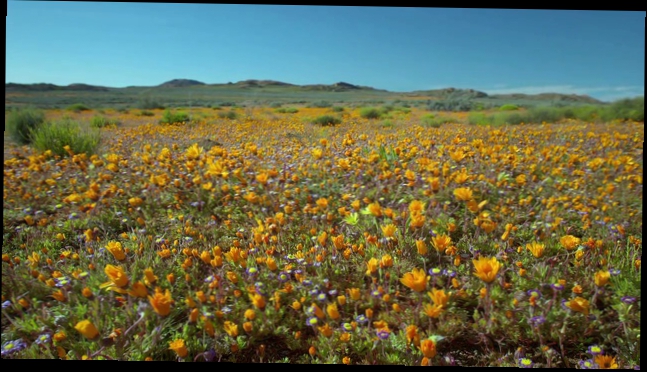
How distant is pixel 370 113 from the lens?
2680 mm

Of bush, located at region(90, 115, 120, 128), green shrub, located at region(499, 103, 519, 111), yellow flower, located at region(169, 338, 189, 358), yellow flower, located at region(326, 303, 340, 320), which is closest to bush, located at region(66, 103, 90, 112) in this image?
Answer: bush, located at region(90, 115, 120, 128)

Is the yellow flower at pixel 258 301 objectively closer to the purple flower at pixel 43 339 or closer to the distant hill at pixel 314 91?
the purple flower at pixel 43 339

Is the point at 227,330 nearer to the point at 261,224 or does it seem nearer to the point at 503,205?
the point at 261,224

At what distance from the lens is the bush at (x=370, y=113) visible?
2.62 meters

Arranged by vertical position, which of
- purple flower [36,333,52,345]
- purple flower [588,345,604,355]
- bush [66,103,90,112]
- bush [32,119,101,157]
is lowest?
purple flower [36,333,52,345]

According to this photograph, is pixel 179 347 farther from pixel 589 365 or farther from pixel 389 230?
pixel 589 365

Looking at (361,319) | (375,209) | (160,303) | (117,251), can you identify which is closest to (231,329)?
(160,303)

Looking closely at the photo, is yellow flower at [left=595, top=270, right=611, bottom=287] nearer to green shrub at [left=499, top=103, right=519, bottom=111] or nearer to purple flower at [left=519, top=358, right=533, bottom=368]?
purple flower at [left=519, top=358, right=533, bottom=368]

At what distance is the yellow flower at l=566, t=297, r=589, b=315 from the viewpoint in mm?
1698

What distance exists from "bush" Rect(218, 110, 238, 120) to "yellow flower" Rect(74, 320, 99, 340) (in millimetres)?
1449

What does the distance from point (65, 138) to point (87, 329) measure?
143 cm

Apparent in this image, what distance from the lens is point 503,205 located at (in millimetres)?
2432

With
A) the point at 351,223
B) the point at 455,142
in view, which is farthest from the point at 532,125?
the point at 351,223

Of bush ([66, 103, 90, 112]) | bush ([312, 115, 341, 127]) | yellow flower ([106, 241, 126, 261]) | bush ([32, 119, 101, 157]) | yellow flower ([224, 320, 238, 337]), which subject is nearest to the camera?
yellow flower ([224, 320, 238, 337])
